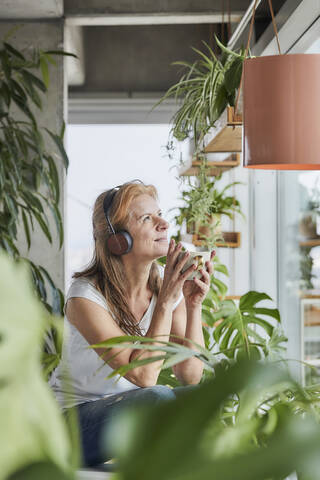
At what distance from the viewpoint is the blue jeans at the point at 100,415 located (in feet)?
4.65

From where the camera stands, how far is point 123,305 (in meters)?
1.75

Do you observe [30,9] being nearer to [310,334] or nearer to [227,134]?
[227,134]

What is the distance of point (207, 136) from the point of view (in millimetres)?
2225

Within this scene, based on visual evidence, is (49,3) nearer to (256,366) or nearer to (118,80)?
(118,80)

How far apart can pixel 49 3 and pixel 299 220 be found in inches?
68.4

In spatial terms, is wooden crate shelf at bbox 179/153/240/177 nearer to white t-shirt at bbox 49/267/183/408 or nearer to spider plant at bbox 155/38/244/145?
spider plant at bbox 155/38/244/145

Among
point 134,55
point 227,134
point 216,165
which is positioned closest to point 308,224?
point 216,165

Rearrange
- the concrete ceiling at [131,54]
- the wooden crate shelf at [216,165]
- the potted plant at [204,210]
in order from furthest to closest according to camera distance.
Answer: the concrete ceiling at [131,54]
the wooden crate shelf at [216,165]
the potted plant at [204,210]

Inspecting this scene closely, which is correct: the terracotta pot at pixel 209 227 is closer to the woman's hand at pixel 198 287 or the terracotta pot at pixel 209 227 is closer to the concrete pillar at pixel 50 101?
the concrete pillar at pixel 50 101

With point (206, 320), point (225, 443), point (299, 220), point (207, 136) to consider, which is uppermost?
point (207, 136)

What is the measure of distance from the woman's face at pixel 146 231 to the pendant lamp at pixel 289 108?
55cm

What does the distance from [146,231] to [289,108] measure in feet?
2.12

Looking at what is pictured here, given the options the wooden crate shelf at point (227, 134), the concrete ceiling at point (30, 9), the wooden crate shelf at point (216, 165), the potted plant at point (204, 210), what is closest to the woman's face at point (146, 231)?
the wooden crate shelf at point (227, 134)

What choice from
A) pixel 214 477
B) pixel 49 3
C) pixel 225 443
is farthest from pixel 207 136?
pixel 214 477
